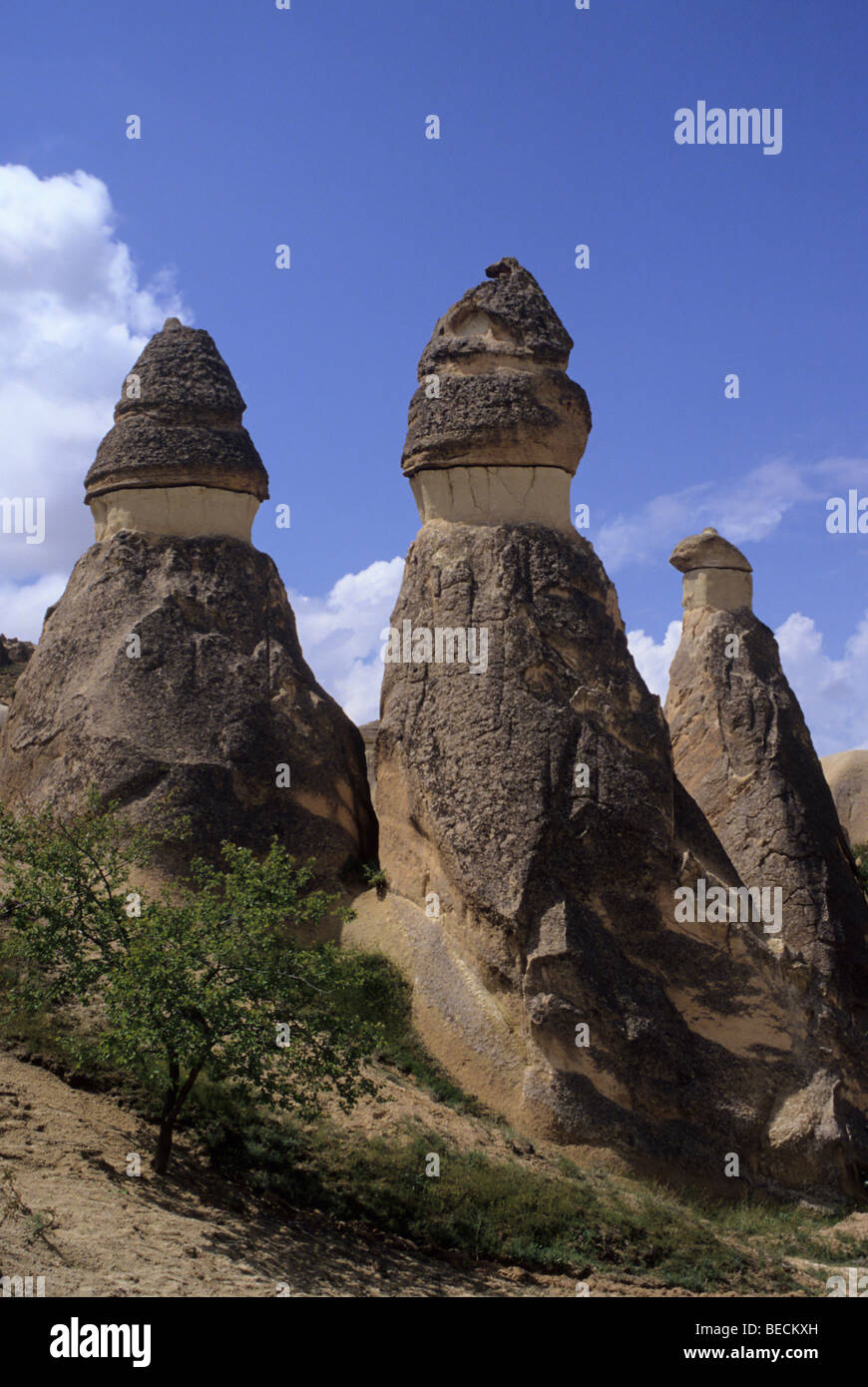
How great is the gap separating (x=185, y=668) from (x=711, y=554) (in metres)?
9.15

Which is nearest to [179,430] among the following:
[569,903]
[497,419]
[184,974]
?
[497,419]

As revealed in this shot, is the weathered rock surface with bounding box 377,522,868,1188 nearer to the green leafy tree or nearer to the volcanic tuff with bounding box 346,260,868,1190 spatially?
the volcanic tuff with bounding box 346,260,868,1190

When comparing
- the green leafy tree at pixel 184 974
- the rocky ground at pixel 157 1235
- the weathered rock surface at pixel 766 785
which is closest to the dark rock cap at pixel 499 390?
Result: the weathered rock surface at pixel 766 785

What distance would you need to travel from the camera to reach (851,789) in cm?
3309

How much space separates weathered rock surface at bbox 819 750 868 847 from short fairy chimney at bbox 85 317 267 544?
2053 cm

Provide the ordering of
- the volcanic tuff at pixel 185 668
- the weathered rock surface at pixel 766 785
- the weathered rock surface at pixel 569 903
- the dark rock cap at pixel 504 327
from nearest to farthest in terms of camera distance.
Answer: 1. the weathered rock surface at pixel 569 903
2. the volcanic tuff at pixel 185 668
3. the dark rock cap at pixel 504 327
4. the weathered rock surface at pixel 766 785

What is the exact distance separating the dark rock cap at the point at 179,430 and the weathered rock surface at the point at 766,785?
7213 mm

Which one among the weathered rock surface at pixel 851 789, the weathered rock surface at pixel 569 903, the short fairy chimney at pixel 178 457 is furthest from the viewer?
the weathered rock surface at pixel 851 789

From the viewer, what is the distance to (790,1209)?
12.3 metres

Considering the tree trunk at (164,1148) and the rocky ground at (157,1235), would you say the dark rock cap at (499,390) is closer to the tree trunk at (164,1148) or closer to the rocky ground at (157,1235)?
the rocky ground at (157,1235)

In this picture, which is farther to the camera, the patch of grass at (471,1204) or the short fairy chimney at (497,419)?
the short fairy chimney at (497,419)

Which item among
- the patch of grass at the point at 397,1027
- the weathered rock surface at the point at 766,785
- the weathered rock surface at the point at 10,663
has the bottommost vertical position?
the patch of grass at the point at 397,1027

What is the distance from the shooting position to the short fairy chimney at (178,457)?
15367 mm

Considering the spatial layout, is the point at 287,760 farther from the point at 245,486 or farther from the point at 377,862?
the point at 245,486
